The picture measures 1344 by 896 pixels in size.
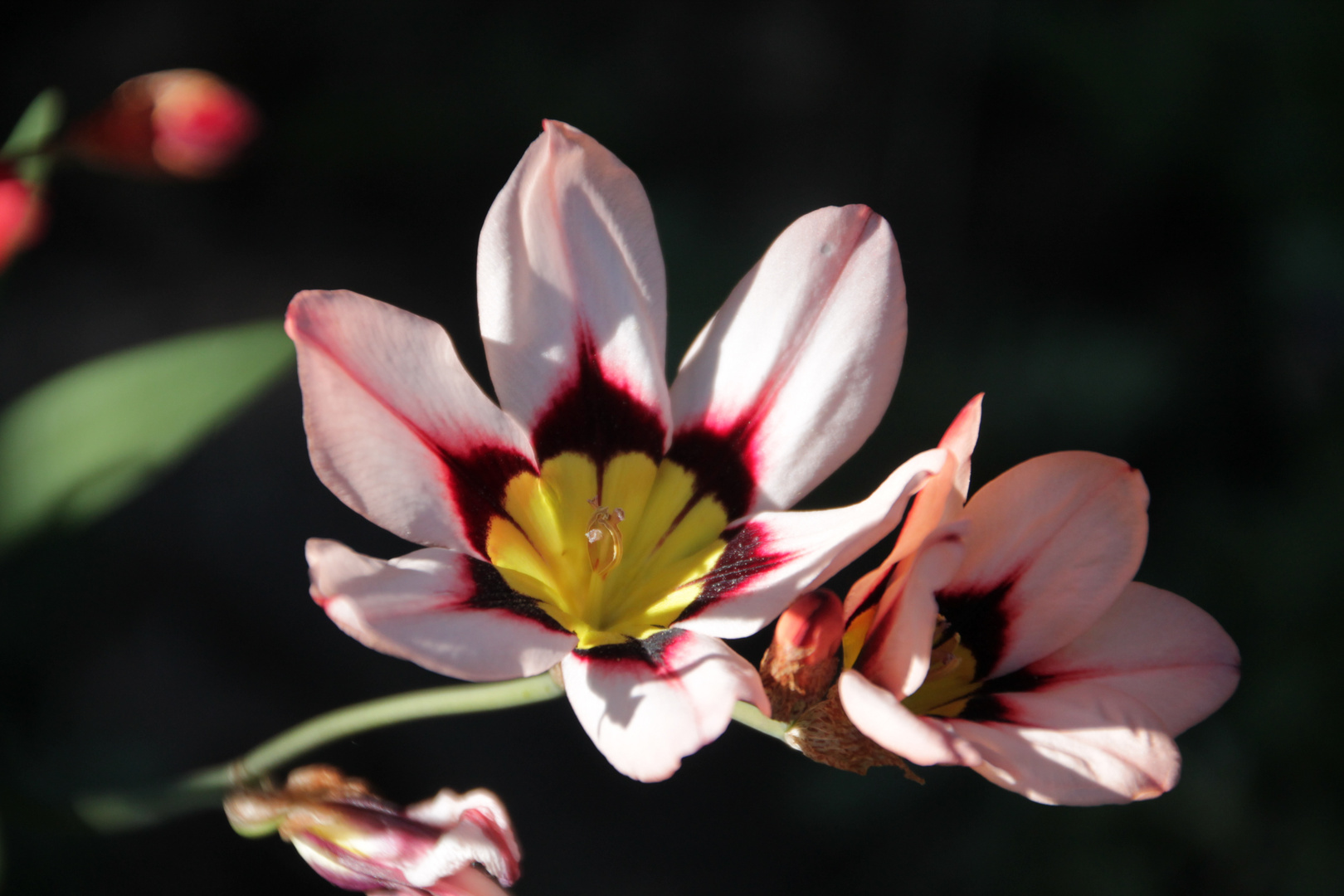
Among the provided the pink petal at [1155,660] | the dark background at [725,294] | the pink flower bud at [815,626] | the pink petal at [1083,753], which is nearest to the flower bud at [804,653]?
the pink flower bud at [815,626]

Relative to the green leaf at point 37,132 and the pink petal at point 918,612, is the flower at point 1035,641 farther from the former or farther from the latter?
the green leaf at point 37,132

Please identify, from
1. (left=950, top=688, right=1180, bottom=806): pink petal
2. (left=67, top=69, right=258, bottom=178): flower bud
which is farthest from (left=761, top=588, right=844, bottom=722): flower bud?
(left=67, top=69, right=258, bottom=178): flower bud

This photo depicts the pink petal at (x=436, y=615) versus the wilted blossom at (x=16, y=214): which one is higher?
the wilted blossom at (x=16, y=214)

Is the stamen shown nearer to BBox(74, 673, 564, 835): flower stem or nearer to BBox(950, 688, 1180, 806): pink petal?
BBox(74, 673, 564, 835): flower stem

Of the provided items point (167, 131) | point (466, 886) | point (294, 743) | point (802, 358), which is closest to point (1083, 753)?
point (802, 358)

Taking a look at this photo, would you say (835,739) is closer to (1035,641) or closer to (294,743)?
(1035,641)

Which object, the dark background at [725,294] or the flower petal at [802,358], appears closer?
the flower petal at [802,358]
